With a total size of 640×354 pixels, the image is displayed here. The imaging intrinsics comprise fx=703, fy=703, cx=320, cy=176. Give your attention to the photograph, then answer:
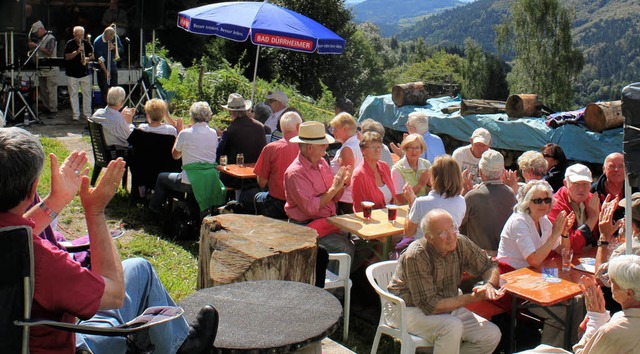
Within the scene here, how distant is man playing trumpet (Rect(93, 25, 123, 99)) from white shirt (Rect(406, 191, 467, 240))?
28.7ft

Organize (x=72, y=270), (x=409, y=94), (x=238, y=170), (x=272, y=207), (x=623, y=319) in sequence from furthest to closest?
(x=409, y=94) → (x=238, y=170) → (x=272, y=207) → (x=623, y=319) → (x=72, y=270)

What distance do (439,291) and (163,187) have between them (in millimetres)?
3670

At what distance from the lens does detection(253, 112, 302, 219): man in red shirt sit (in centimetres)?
632

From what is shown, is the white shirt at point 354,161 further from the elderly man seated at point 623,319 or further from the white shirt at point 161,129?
the elderly man seated at point 623,319

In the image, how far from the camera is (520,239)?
4887 mm

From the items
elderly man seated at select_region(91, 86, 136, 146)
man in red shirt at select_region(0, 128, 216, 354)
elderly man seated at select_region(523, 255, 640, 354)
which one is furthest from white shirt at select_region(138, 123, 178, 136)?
elderly man seated at select_region(523, 255, 640, 354)

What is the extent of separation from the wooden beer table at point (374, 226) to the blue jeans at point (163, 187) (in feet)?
6.77

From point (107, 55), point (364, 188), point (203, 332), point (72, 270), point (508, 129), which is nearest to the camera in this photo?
point (72, 270)

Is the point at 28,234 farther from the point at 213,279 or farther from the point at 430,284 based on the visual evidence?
the point at 430,284

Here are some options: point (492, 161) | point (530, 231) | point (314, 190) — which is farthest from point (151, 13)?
point (530, 231)

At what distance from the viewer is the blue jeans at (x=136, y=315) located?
9.54ft

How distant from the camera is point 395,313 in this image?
14.4 ft

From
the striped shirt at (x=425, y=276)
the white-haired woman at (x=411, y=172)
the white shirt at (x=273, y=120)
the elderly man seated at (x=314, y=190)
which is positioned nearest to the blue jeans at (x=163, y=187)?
the elderly man seated at (x=314, y=190)

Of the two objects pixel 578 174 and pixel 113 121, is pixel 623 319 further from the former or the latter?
pixel 113 121
